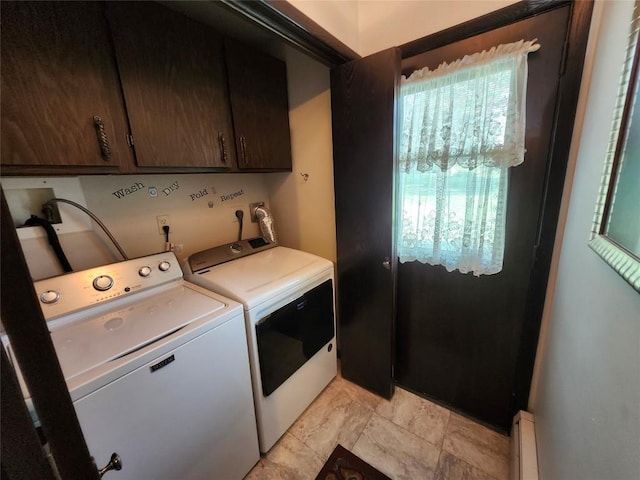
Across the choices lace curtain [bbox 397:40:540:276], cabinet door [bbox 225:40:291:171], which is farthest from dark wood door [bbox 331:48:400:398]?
cabinet door [bbox 225:40:291:171]

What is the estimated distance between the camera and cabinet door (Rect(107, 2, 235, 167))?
3.53 ft

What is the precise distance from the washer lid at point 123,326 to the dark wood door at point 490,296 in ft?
3.83

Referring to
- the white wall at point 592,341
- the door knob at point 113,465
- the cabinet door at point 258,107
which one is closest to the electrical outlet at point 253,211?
the cabinet door at point 258,107

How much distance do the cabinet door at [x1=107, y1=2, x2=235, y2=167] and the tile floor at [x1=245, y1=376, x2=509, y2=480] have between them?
169 cm

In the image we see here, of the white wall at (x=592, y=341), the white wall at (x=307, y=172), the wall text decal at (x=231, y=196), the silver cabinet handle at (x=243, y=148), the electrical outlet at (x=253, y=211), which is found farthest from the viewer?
the electrical outlet at (x=253, y=211)

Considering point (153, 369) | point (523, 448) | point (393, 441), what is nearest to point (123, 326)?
point (153, 369)

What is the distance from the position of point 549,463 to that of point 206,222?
2.11m

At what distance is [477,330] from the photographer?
1.48m

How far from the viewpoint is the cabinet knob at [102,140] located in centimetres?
101

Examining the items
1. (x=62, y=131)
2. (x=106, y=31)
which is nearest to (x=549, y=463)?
(x=62, y=131)

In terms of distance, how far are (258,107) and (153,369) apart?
1.47 meters

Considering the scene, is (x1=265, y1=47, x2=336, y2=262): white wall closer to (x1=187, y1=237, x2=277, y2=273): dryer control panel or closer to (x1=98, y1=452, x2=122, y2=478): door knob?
(x1=187, y1=237, x2=277, y2=273): dryer control panel

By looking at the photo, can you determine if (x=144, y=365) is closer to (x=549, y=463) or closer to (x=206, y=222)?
(x=206, y=222)

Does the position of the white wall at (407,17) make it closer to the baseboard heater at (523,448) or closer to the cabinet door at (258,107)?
the cabinet door at (258,107)
